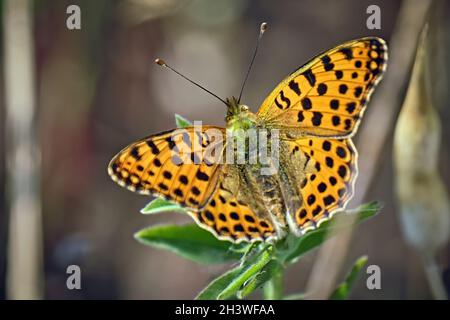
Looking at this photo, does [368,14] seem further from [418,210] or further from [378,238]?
[418,210]

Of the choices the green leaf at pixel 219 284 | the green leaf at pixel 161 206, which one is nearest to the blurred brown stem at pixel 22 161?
the green leaf at pixel 161 206

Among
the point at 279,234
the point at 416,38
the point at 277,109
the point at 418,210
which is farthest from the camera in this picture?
the point at 416,38

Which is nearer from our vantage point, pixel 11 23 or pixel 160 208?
pixel 160 208

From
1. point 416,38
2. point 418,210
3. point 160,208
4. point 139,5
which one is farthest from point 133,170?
point 139,5

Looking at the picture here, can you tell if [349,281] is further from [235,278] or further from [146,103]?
[146,103]

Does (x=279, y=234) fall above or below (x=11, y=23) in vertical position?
below

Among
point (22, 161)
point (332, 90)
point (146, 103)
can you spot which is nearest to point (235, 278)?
point (332, 90)
